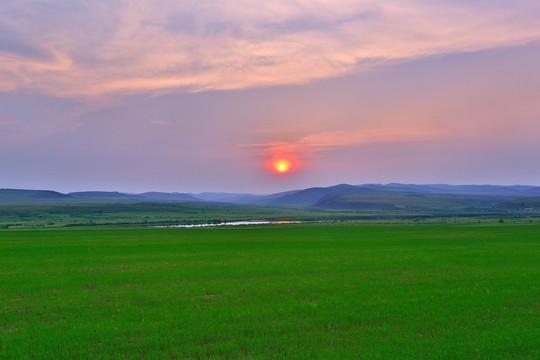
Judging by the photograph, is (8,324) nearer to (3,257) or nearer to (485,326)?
(485,326)

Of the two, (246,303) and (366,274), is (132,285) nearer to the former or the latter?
(246,303)

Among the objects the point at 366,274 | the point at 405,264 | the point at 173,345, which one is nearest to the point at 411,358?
the point at 173,345

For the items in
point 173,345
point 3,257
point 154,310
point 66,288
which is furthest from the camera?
point 3,257

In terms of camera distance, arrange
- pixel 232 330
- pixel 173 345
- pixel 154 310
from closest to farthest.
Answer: pixel 173 345, pixel 232 330, pixel 154 310

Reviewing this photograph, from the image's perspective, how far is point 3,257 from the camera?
108 feet

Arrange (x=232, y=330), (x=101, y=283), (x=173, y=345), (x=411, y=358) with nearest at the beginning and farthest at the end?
(x=411, y=358) < (x=173, y=345) < (x=232, y=330) < (x=101, y=283)

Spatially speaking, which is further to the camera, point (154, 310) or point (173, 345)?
point (154, 310)

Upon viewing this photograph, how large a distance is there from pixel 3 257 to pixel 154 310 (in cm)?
2715

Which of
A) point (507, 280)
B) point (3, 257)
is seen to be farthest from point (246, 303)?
point (3, 257)

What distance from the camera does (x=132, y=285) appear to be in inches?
770

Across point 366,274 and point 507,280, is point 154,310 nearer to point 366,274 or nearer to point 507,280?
point 366,274

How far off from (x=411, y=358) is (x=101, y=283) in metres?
17.1

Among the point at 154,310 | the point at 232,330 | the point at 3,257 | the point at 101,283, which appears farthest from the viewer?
the point at 3,257

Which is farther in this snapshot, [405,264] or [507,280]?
[405,264]
